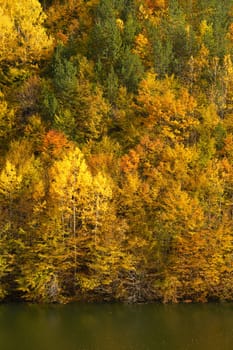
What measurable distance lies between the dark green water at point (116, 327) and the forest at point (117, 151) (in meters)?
2.03

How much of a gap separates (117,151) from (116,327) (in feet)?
77.1

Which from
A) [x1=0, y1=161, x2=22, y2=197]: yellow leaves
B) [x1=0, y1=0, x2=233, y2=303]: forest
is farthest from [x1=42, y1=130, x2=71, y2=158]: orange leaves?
[x1=0, y1=161, x2=22, y2=197]: yellow leaves

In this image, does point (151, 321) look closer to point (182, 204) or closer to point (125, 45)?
point (182, 204)

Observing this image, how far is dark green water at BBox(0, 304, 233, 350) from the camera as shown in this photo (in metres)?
36.7

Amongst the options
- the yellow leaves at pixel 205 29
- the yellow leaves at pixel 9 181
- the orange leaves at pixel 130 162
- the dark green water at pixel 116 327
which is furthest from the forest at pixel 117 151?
the dark green water at pixel 116 327

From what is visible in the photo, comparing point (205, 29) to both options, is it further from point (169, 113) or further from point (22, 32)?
point (22, 32)

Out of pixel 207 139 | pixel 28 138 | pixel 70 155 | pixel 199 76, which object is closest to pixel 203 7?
pixel 199 76

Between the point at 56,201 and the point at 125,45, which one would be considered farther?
the point at 125,45

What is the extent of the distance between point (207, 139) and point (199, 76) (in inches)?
527

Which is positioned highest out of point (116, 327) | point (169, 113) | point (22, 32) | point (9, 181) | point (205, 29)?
point (22, 32)

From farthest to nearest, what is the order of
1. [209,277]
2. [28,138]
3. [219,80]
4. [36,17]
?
[36,17] < [219,80] < [28,138] < [209,277]

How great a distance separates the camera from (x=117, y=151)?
198 ft

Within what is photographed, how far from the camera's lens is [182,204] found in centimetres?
4894

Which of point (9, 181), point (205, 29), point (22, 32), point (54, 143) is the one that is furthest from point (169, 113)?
point (22, 32)
